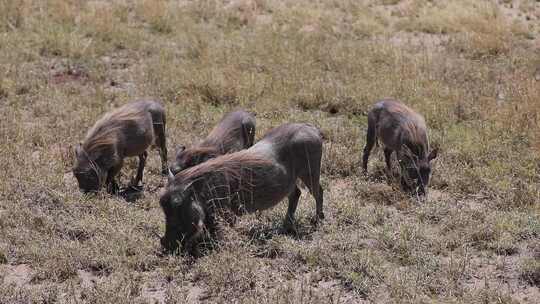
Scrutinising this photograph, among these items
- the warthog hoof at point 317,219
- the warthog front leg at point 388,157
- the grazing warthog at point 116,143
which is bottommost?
the warthog front leg at point 388,157

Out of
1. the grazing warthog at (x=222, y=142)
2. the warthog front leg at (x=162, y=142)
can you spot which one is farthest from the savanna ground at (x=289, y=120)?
the grazing warthog at (x=222, y=142)

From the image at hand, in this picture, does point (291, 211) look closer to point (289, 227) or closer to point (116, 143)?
point (289, 227)

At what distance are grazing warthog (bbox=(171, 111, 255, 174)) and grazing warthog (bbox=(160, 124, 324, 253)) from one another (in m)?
0.73

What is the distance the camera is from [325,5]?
15.8m

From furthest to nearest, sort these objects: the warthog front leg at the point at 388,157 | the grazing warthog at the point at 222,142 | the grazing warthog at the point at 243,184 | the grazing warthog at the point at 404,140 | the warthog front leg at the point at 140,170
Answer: the warthog front leg at the point at 388,157 → the warthog front leg at the point at 140,170 → the grazing warthog at the point at 404,140 → the grazing warthog at the point at 222,142 → the grazing warthog at the point at 243,184

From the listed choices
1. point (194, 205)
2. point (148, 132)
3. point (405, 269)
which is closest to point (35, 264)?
point (194, 205)

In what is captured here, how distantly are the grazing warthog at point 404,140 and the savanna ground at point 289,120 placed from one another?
0.26 meters

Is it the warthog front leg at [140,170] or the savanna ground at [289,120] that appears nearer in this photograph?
the savanna ground at [289,120]

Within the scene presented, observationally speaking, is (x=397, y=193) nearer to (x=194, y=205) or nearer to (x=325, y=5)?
(x=194, y=205)

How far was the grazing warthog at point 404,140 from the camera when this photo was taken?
26.4 feet

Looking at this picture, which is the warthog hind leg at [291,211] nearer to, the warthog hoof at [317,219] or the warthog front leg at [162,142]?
the warthog hoof at [317,219]

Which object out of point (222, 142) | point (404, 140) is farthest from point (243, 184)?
point (404, 140)

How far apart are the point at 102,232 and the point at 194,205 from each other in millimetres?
1078

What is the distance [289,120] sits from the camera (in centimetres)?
1020
